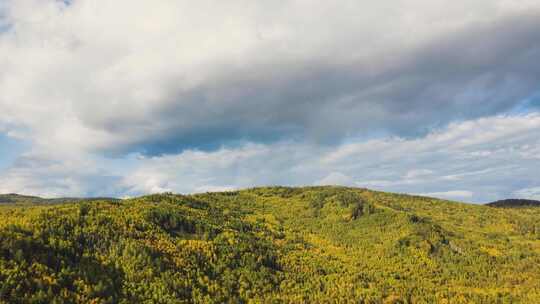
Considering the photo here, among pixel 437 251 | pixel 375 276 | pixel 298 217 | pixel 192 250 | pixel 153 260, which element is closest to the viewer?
pixel 153 260

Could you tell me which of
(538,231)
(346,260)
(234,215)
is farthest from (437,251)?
(234,215)

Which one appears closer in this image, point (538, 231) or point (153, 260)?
point (153, 260)

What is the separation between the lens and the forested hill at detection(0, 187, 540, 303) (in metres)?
71.3

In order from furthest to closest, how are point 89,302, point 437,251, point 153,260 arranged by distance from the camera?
1. point 437,251
2. point 153,260
3. point 89,302

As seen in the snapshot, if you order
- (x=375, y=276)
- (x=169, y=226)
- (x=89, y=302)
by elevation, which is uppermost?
(x=169, y=226)

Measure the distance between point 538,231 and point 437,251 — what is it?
7202 centimetres

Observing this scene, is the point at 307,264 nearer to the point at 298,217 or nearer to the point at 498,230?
the point at 298,217

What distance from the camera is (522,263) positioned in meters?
128

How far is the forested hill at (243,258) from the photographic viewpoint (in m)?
71.3

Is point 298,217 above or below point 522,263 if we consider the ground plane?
above

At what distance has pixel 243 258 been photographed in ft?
362

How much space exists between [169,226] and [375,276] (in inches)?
2820

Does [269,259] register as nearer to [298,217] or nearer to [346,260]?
[346,260]

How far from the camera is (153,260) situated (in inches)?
3452
